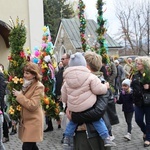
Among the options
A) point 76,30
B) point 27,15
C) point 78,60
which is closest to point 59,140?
point 78,60

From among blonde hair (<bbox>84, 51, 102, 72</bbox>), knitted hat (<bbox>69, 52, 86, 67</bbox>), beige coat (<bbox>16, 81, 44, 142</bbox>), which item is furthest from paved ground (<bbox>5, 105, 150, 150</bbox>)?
knitted hat (<bbox>69, 52, 86, 67</bbox>)

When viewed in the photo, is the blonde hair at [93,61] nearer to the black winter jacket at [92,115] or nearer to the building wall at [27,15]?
the black winter jacket at [92,115]

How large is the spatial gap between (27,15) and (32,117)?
31.5 feet

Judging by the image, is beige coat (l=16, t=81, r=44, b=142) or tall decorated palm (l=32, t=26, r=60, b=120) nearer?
beige coat (l=16, t=81, r=44, b=142)

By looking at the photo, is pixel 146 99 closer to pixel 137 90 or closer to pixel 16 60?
pixel 137 90

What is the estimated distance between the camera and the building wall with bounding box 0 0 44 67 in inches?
512

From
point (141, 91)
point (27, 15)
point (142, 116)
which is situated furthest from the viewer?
point (27, 15)

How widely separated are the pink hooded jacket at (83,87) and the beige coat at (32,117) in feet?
3.94

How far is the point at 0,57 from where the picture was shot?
1319 centimetres

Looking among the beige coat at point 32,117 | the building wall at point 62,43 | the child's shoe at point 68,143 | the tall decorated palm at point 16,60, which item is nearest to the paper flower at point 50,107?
the tall decorated palm at point 16,60

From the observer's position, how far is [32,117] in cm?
465

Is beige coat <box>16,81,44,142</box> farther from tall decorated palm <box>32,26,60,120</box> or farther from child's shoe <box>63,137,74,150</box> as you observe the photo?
tall decorated palm <box>32,26,60,120</box>

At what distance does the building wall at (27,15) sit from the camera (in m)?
13.0

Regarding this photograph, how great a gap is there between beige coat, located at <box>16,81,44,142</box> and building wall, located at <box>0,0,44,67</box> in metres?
8.91
